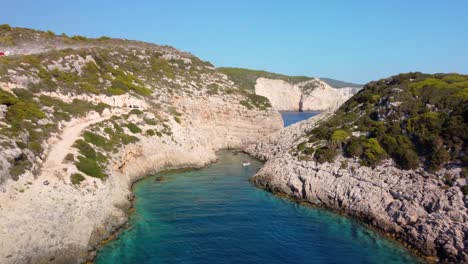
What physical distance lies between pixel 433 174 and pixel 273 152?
31.7m

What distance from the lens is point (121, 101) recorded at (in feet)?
189

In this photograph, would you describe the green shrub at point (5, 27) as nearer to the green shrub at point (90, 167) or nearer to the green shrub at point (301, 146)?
the green shrub at point (90, 167)

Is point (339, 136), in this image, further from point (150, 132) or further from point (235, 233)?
point (150, 132)

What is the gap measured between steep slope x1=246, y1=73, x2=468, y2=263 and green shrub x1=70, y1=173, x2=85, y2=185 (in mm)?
21961

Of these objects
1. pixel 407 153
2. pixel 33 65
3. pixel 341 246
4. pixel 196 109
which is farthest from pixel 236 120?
pixel 341 246

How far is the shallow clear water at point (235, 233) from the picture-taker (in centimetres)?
2550

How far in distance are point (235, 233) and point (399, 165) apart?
1893 cm

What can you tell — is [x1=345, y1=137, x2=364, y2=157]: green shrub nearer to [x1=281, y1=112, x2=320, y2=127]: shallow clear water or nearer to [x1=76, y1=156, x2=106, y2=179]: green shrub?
[x1=76, y1=156, x2=106, y2=179]: green shrub

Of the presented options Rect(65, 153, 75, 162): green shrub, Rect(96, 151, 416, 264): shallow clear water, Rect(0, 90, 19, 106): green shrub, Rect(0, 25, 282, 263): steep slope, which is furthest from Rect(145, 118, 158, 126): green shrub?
Rect(65, 153, 75, 162): green shrub

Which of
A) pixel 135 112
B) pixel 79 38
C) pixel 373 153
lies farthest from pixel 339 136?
pixel 79 38

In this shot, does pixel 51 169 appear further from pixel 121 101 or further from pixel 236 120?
pixel 236 120

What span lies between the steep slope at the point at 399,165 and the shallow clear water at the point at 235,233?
2.41 m

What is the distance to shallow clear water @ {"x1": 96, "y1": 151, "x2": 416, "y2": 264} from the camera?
2550 cm

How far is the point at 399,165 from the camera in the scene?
118 ft
